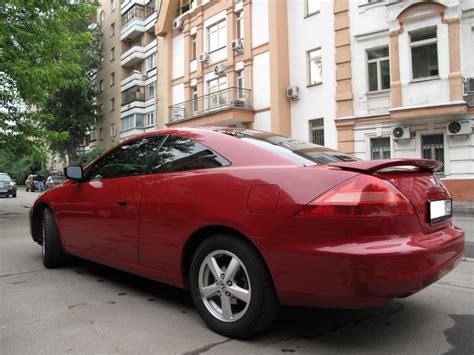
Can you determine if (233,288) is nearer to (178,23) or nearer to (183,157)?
(183,157)

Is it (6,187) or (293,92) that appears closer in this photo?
(293,92)

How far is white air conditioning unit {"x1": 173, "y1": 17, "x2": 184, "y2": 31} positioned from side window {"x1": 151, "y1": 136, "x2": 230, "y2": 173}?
82.6 ft

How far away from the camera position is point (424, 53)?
16.0 m

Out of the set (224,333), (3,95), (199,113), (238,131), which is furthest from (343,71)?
(224,333)

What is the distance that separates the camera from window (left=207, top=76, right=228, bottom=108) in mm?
23062

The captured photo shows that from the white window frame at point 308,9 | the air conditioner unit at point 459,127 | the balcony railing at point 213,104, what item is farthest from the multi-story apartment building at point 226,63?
the air conditioner unit at point 459,127

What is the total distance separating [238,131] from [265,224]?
1224mm

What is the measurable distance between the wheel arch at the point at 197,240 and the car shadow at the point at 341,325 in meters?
0.41

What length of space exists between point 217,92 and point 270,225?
20916 mm

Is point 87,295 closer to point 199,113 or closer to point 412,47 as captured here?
point 412,47

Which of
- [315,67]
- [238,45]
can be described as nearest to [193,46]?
[238,45]

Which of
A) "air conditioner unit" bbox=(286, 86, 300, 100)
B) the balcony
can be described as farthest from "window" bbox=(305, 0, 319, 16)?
the balcony

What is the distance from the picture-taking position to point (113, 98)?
42.3m

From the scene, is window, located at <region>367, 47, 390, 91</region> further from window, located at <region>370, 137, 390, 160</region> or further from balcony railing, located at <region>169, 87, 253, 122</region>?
balcony railing, located at <region>169, 87, 253, 122</region>
